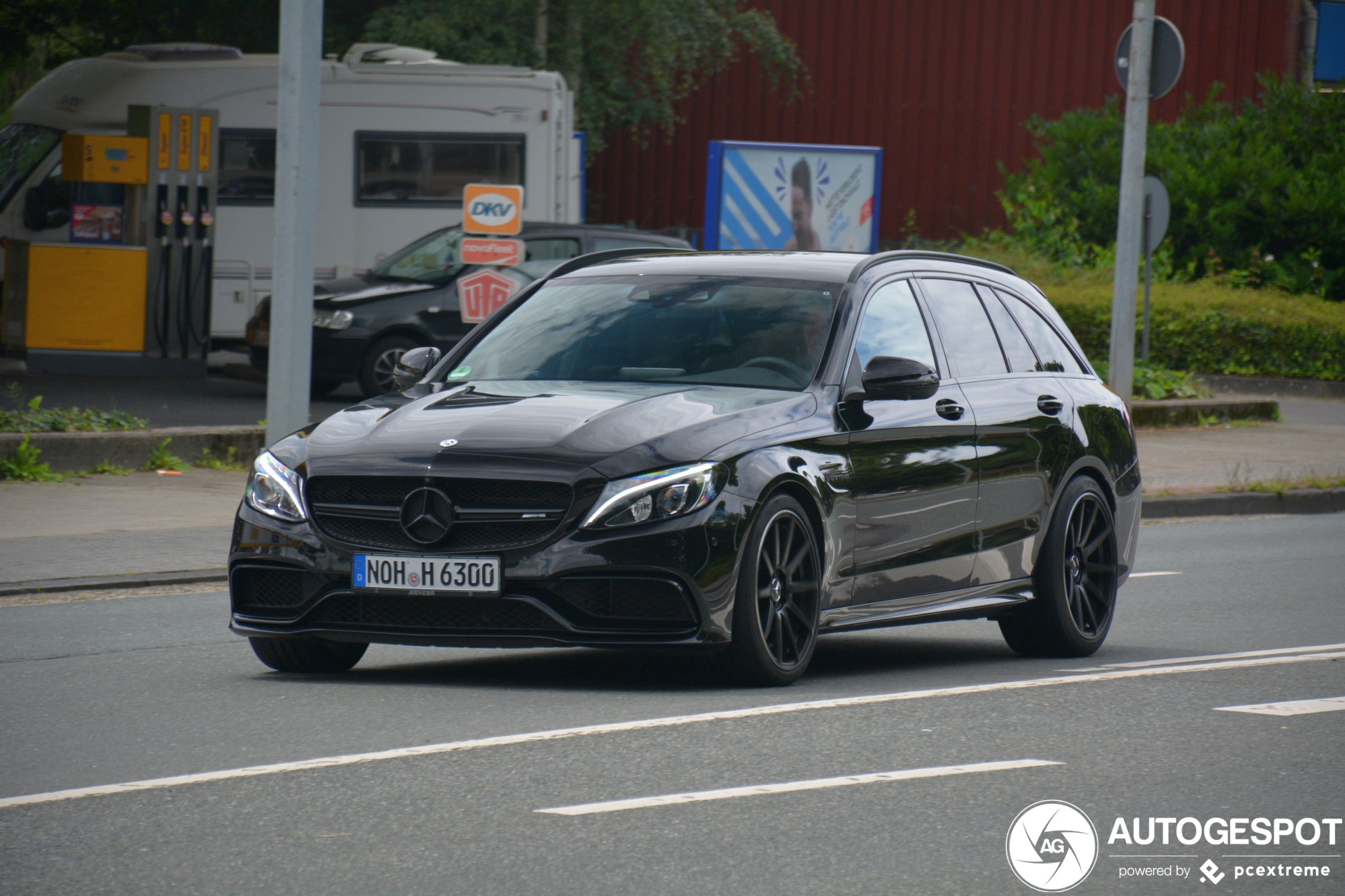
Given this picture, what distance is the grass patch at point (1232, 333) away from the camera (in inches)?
1096

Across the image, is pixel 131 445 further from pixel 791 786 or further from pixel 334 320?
pixel 791 786

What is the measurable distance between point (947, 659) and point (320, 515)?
2.96 m

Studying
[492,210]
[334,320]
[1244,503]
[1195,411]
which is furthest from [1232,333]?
[492,210]

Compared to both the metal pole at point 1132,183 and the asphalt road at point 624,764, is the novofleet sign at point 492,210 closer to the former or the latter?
the asphalt road at point 624,764

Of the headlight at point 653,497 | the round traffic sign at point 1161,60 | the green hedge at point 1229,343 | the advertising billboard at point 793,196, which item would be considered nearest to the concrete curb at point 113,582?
the headlight at point 653,497

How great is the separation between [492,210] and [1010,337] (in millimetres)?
6987

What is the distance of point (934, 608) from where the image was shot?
798 centimetres

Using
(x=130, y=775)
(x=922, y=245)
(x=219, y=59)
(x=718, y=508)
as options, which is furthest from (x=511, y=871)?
(x=922, y=245)

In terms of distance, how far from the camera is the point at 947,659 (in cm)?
856

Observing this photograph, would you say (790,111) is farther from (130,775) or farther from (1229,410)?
(130,775)

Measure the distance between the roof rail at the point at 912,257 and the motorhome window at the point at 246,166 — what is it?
50.9 ft

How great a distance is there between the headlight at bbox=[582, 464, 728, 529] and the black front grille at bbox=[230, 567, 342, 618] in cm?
99

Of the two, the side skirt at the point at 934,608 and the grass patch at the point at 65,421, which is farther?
the grass patch at the point at 65,421

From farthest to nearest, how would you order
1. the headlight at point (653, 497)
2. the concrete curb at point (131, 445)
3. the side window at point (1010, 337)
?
the concrete curb at point (131, 445) → the side window at point (1010, 337) → the headlight at point (653, 497)
